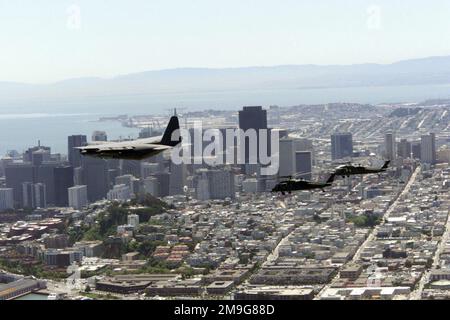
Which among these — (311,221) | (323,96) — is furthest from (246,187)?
(323,96)

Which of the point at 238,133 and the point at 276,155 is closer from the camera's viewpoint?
the point at 276,155

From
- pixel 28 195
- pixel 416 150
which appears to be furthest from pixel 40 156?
pixel 416 150

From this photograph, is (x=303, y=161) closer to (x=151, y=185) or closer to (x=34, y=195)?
(x=151, y=185)

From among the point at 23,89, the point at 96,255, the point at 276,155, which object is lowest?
the point at 96,255

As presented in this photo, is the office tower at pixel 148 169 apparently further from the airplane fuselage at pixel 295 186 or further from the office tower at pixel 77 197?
the airplane fuselage at pixel 295 186

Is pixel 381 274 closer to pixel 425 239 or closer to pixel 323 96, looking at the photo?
pixel 425 239
